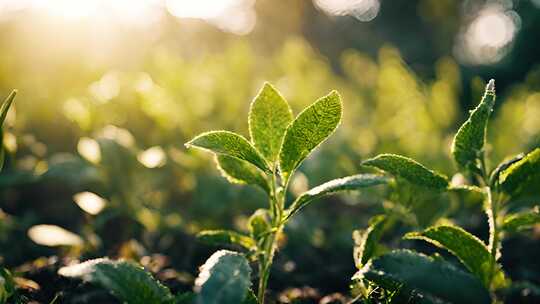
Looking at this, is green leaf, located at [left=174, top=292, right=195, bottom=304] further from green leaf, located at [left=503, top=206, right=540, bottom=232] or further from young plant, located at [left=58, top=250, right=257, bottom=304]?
green leaf, located at [left=503, top=206, right=540, bottom=232]

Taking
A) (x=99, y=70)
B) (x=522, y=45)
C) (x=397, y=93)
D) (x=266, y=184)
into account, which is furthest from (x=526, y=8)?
(x=266, y=184)

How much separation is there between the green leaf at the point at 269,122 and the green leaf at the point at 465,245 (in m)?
0.32

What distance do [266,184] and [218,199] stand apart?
0.66 m

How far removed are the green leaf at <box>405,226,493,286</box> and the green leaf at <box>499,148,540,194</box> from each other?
124 millimetres

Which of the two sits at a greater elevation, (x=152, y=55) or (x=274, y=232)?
(x=152, y=55)

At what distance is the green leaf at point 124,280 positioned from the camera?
2.50 ft

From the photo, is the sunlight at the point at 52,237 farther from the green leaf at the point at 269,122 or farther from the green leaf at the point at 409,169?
the green leaf at the point at 409,169

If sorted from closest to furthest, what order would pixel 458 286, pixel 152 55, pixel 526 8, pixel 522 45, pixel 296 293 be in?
pixel 458 286, pixel 296 293, pixel 152 55, pixel 522 45, pixel 526 8

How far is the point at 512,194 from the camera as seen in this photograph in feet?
2.96

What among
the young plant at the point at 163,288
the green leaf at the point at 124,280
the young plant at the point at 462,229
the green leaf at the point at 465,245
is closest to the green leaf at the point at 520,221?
the young plant at the point at 462,229

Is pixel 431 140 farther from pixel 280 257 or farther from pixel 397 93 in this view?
pixel 280 257

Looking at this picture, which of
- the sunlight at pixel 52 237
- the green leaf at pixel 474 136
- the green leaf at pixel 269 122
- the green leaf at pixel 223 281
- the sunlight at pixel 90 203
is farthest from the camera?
the sunlight at pixel 90 203

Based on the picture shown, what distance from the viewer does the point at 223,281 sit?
2.38 feet

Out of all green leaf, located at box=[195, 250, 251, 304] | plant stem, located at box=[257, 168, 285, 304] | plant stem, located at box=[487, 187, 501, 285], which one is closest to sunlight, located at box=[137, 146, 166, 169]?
plant stem, located at box=[257, 168, 285, 304]
